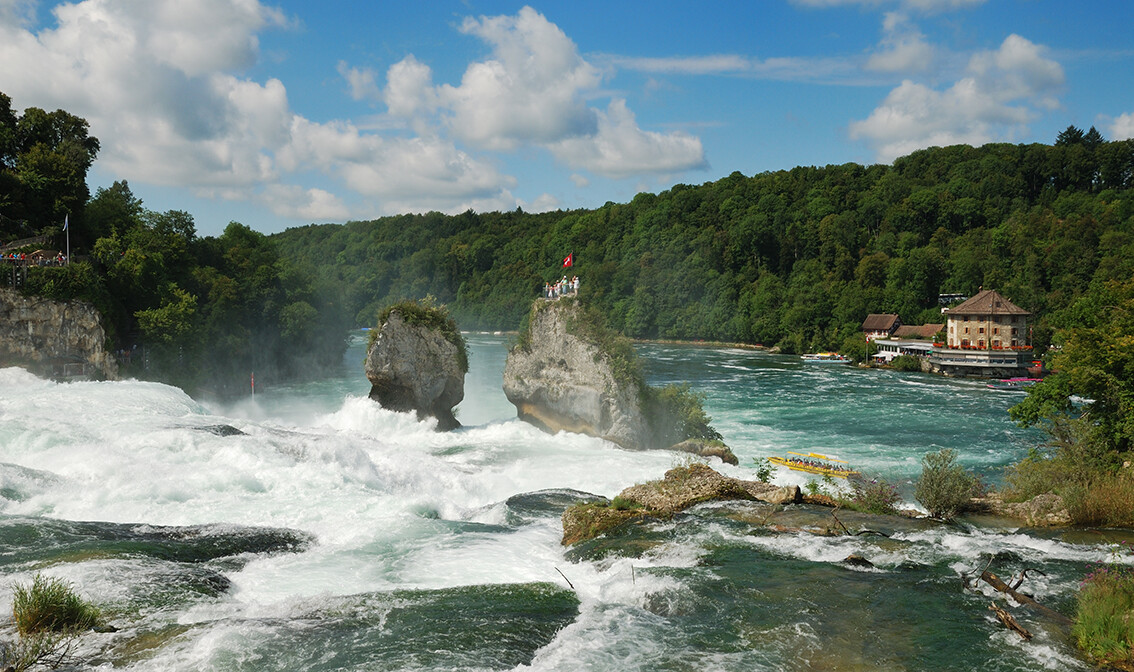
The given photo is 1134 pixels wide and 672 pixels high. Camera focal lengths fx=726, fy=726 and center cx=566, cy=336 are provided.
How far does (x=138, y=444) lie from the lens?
1980 centimetres

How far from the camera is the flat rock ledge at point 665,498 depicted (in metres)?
15.5

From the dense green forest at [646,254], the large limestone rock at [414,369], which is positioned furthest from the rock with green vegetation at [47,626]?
the dense green forest at [646,254]

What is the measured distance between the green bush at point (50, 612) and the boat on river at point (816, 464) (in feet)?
A: 71.5

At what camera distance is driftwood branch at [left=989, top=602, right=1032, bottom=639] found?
981cm

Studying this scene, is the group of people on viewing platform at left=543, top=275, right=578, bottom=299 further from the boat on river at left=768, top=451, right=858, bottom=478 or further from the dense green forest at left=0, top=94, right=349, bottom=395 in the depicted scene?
the dense green forest at left=0, top=94, right=349, bottom=395

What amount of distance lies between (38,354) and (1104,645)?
40821 mm

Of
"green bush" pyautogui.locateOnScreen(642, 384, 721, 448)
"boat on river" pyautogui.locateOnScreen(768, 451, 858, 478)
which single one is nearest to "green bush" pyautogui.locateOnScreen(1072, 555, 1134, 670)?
"boat on river" pyautogui.locateOnScreen(768, 451, 858, 478)

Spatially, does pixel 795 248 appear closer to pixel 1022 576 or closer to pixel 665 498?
pixel 665 498

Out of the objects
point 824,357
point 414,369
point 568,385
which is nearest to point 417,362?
point 414,369

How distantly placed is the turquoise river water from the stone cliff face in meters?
10.9

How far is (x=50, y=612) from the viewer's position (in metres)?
9.42

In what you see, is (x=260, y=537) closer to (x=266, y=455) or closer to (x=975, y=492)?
(x=266, y=455)

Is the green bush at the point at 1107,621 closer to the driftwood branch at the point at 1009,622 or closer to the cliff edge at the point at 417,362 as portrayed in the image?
the driftwood branch at the point at 1009,622

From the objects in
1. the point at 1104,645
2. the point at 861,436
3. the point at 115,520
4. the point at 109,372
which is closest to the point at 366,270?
the point at 109,372
